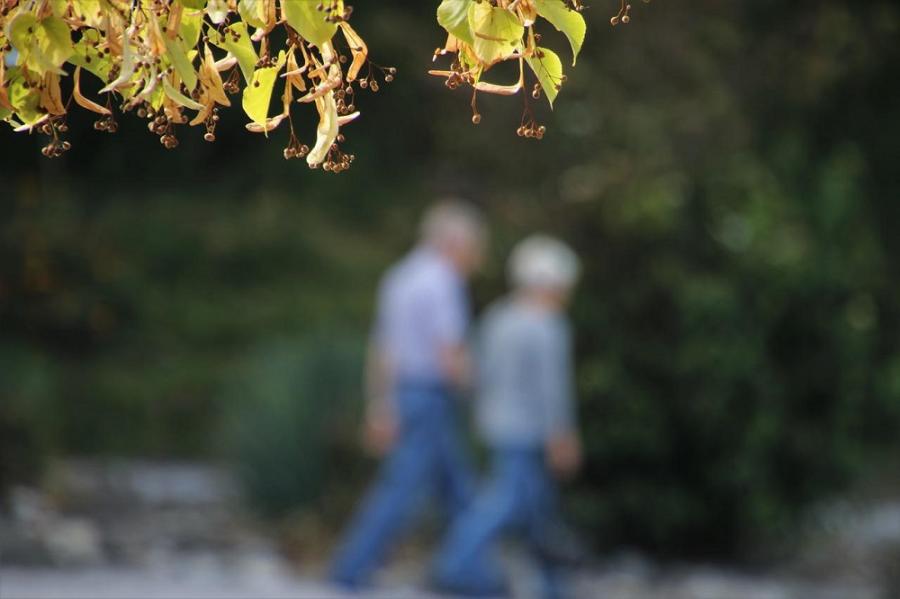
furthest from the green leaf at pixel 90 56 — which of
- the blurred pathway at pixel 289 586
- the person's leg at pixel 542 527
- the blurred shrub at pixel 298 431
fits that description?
the blurred shrub at pixel 298 431

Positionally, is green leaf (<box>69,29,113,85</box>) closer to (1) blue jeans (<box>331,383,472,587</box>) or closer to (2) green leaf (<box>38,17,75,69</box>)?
(2) green leaf (<box>38,17,75,69</box>)

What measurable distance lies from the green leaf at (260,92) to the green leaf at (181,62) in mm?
164

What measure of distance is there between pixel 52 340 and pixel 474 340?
18.8ft

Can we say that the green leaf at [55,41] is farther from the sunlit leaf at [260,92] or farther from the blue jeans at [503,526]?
the blue jeans at [503,526]

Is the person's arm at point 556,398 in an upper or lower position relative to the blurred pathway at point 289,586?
upper

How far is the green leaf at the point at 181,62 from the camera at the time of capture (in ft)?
6.13

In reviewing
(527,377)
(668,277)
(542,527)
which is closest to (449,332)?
(527,377)

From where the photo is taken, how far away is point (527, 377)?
620 cm

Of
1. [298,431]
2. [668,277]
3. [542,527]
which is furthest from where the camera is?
[298,431]

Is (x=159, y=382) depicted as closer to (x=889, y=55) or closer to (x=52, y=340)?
(x=52, y=340)

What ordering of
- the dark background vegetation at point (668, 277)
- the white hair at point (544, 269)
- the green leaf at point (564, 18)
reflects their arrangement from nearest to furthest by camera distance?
the green leaf at point (564, 18) < the white hair at point (544, 269) < the dark background vegetation at point (668, 277)

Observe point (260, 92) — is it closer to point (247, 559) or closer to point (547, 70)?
point (547, 70)

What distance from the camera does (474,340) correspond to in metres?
8.15

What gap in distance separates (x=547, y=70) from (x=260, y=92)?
422mm
